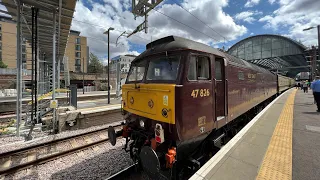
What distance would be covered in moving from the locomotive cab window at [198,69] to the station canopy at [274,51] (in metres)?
52.3

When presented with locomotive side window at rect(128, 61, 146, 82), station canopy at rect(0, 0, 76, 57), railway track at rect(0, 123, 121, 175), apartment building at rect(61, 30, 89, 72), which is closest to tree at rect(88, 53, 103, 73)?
apartment building at rect(61, 30, 89, 72)

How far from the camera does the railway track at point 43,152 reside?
5.08 metres

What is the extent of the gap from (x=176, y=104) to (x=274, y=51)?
207 feet

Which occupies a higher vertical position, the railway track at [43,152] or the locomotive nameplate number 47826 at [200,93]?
the locomotive nameplate number 47826 at [200,93]

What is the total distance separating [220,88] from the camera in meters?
4.54

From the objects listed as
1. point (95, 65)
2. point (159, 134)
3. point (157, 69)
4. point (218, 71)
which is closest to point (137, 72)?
point (157, 69)

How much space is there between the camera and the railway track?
5081 mm

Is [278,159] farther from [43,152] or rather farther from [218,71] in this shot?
[43,152]

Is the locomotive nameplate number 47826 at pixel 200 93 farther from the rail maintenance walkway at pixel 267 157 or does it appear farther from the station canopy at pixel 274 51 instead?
the station canopy at pixel 274 51

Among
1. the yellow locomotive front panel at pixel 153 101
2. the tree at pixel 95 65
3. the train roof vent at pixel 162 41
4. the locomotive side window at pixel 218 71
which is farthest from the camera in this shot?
the tree at pixel 95 65

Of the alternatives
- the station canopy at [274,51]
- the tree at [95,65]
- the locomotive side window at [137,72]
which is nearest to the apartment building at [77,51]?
the tree at [95,65]

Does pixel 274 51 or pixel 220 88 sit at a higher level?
pixel 274 51

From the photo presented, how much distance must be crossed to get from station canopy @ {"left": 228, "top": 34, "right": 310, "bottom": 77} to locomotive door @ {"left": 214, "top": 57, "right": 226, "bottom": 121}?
5154 centimetres

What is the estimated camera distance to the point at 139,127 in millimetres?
4168
